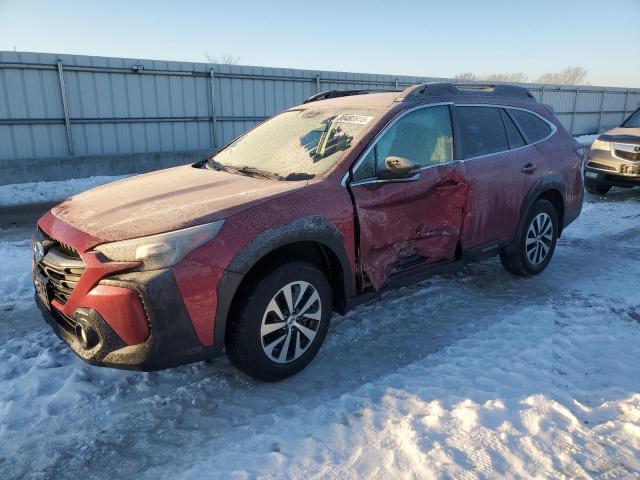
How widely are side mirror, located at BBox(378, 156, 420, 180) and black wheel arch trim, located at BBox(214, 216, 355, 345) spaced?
555 mm

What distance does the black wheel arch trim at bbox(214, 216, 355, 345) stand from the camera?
8.84 ft

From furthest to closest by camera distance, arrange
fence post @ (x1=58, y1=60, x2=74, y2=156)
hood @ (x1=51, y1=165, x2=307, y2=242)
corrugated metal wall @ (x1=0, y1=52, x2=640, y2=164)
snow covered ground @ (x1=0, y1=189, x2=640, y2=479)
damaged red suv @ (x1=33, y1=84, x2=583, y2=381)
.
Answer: fence post @ (x1=58, y1=60, x2=74, y2=156) → corrugated metal wall @ (x1=0, y1=52, x2=640, y2=164) → hood @ (x1=51, y1=165, x2=307, y2=242) → damaged red suv @ (x1=33, y1=84, x2=583, y2=381) → snow covered ground @ (x1=0, y1=189, x2=640, y2=479)

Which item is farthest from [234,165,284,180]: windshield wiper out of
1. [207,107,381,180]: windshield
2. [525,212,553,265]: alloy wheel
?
[525,212,553,265]: alloy wheel

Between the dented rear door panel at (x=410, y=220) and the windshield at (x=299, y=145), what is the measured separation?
39cm

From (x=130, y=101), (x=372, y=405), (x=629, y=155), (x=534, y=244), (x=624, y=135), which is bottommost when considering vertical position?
(x=372, y=405)

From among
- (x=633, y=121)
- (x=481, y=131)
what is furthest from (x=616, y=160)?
(x=481, y=131)

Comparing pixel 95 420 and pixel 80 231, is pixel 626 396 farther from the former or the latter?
pixel 80 231

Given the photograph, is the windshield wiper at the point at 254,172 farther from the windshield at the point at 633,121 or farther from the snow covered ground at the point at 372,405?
the windshield at the point at 633,121

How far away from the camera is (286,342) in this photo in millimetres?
3066

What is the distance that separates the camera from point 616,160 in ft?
29.1

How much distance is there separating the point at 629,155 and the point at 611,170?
14.8 inches

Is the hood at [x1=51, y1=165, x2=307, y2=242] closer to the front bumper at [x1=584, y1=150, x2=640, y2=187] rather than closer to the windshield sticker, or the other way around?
the windshield sticker

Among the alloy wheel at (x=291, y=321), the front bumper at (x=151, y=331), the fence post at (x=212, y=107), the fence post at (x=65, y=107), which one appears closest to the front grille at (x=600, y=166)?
the alloy wheel at (x=291, y=321)

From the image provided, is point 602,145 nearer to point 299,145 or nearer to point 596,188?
point 596,188
